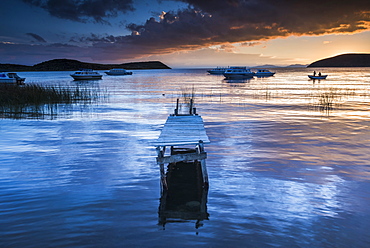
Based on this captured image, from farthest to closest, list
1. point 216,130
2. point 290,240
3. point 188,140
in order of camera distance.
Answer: point 216,130
point 188,140
point 290,240

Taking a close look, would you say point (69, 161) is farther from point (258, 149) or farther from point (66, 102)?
point (66, 102)

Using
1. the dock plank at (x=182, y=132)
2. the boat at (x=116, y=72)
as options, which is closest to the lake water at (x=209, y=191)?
the dock plank at (x=182, y=132)

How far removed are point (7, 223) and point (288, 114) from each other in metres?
20.3

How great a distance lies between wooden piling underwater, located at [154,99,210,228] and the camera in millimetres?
6434

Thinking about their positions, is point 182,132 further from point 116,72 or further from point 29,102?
point 116,72

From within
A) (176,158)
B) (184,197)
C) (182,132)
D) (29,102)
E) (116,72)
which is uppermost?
(116,72)

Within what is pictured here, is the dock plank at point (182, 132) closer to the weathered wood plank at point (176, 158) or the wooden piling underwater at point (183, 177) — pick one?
the wooden piling underwater at point (183, 177)

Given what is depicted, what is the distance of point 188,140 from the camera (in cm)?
799

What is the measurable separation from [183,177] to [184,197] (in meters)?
1.54

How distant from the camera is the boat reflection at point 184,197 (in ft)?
20.5

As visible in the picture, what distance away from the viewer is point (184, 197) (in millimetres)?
7246

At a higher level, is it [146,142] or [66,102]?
[66,102]

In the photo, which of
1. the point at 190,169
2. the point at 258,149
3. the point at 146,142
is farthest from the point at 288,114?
the point at 190,169

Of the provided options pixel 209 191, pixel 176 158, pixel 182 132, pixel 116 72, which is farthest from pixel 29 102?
pixel 116 72
